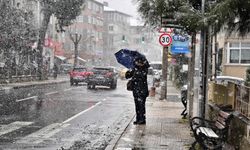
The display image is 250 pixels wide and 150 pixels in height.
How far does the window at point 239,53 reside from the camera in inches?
1849

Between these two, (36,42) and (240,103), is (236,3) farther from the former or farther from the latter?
(36,42)

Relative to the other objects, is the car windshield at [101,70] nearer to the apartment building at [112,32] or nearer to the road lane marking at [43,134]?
the road lane marking at [43,134]

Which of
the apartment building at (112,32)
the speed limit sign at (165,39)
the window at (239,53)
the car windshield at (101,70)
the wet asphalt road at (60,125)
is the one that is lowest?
the wet asphalt road at (60,125)

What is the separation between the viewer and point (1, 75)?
3784 cm

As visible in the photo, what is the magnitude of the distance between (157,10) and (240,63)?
39.2 m

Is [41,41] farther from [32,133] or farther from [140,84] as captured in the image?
[32,133]

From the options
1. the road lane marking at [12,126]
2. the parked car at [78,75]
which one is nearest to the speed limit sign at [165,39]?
the road lane marking at [12,126]

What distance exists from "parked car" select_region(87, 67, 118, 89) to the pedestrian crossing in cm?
2250

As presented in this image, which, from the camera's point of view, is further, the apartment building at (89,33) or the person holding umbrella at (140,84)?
the apartment building at (89,33)

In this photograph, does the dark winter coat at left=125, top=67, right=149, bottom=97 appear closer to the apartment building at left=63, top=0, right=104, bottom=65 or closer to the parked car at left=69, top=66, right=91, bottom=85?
the parked car at left=69, top=66, right=91, bottom=85

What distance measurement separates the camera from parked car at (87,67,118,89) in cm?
3742

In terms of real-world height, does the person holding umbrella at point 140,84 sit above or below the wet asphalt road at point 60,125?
above

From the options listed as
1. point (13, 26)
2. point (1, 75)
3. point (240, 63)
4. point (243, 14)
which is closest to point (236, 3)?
point (243, 14)

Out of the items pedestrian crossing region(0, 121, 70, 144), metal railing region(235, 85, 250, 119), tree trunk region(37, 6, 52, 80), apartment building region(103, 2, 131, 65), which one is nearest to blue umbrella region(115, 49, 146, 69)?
pedestrian crossing region(0, 121, 70, 144)
